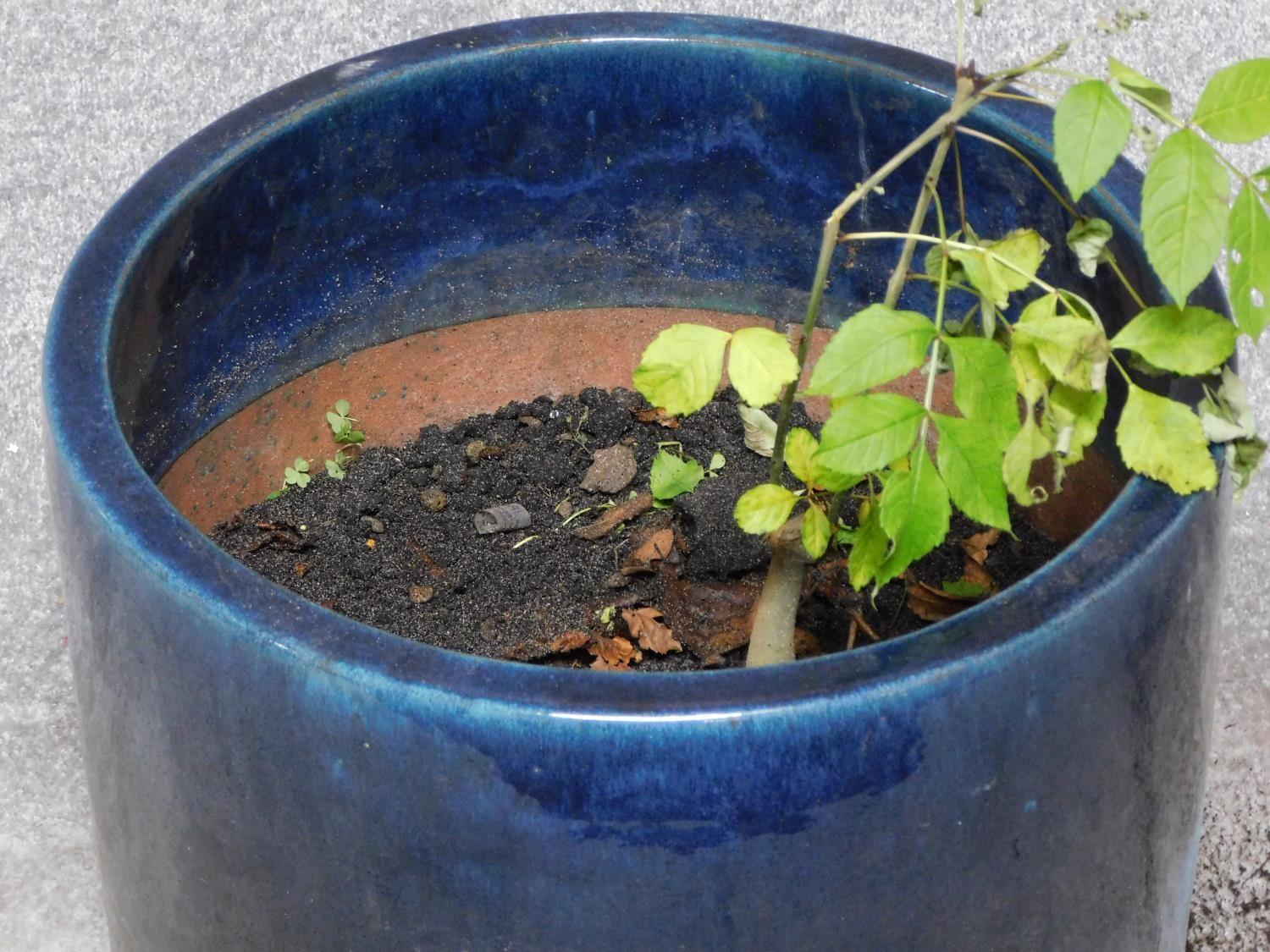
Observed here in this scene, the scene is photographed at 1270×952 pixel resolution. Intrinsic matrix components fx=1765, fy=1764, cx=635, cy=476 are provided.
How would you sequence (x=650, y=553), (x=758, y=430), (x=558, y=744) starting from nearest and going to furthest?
(x=558, y=744) → (x=758, y=430) → (x=650, y=553)

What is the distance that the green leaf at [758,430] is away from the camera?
44.0 inches

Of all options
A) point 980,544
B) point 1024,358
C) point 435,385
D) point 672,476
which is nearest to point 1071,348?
point 1024,358

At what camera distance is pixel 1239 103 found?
83 centimetres

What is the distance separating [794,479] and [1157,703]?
442mm

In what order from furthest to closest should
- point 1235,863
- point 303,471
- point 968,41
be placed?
1. point 968,41
2. point 1235,863
3. point 303,471

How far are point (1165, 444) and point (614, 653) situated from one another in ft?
1.52

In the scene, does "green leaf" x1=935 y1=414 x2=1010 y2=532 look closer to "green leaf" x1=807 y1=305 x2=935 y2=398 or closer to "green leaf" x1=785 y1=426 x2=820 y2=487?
"green leaf" x1=807 y1=305 x2=935 y2=398

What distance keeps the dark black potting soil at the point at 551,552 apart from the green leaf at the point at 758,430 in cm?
3

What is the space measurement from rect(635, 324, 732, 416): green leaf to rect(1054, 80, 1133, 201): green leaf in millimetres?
199

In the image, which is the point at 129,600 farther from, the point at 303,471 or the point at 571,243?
the point at 571,243

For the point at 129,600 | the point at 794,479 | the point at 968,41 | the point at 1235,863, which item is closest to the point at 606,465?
the point at 794,479

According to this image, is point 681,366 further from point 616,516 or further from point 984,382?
point 616,516

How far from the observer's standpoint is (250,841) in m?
0.89

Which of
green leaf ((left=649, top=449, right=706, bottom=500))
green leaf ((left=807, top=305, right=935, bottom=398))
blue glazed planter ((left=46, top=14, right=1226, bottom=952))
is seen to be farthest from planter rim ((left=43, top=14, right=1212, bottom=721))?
green leaf ((left=649, top=449, right=706, bottom=500))
